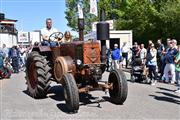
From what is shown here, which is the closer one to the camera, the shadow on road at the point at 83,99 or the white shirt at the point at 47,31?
the shadow on road at the point at 83,99

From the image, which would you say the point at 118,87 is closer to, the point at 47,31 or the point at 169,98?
the point at 169,98

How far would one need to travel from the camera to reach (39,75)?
468 inches

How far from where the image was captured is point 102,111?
1027cm

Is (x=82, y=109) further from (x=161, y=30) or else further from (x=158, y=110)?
(x=161, y=30)

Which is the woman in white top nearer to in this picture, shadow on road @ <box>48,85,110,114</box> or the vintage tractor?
the vintage tractor

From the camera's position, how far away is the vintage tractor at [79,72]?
1105 cm

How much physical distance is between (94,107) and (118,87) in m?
0.86

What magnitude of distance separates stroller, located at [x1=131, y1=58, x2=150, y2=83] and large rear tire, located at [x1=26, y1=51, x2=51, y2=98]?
5841mm

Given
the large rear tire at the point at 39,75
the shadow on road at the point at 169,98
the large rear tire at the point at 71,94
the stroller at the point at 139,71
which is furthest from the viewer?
the stroller at the point at 139,71

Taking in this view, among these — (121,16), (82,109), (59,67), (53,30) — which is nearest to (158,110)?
(82,109)

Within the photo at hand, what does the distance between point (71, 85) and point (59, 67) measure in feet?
5.11

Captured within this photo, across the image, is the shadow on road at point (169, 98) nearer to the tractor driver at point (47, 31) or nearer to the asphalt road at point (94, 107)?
the asphalt road at point (94, 107)

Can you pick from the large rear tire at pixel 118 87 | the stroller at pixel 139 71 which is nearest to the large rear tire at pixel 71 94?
the large rear tire at pixel 118 87

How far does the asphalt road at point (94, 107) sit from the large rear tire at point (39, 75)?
23cm
